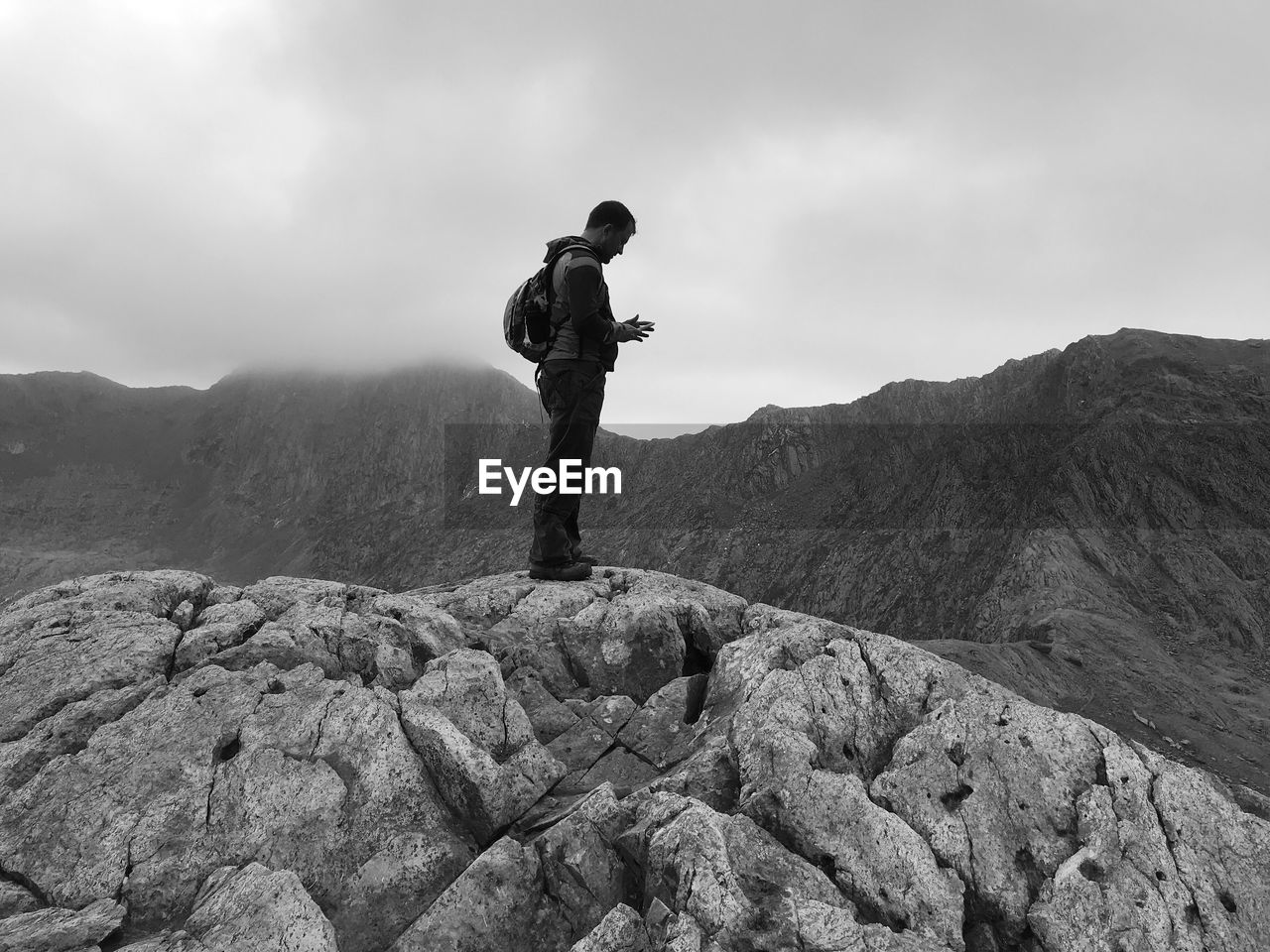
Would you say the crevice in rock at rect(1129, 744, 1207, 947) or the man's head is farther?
the man's head

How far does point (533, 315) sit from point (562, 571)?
3.52m

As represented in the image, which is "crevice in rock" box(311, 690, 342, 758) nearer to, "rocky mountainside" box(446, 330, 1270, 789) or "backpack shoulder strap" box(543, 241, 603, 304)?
"backpack shoulder strap" box(543, 241, 603, 304)

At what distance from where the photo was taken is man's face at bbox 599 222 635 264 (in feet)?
26.4

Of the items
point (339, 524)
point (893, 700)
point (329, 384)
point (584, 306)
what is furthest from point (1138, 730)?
point (329, 384)

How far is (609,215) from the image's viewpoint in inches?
316

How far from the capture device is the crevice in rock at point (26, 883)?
421cm

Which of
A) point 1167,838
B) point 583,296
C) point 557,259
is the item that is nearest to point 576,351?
point 583,296

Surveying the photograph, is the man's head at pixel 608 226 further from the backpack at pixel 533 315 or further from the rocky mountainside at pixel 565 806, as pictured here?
the rocky mountainside at pixel 565 806

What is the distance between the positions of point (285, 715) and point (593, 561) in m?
4.71

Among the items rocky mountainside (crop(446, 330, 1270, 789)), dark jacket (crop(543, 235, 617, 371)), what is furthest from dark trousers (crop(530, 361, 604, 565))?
rocky mountainside (crop(446, 330, 1270, 789))

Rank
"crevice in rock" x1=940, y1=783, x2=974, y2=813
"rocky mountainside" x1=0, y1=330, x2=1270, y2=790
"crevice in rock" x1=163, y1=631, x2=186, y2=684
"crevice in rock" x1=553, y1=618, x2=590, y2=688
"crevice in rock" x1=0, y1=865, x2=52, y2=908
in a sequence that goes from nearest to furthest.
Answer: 1. "crevice in rock" x1=0, y1=865, x2=52, y2=908
2. "crevice in rock" x1=940, y1=783, x2=974, y2=813
3. "crevice in rock" x1=163, y1=631, x2=186, y2=684
4. "crevice in rock" x1=553, y1=618, x2=590, y2=688
5. "rocky mountainside" x1=0, y1=330, x2=1270, y2=790

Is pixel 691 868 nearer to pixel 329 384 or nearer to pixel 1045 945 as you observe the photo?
pixel 1045 945

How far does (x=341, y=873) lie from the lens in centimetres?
456

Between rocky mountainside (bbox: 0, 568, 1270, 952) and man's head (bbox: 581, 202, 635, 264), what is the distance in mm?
5138
